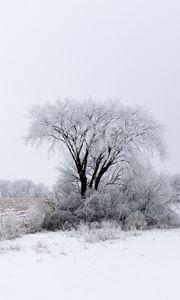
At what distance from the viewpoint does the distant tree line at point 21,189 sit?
121 metres

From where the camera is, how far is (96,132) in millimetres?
23641

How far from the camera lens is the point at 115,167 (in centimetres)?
2573

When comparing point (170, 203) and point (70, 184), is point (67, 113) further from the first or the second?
point (170, 203)

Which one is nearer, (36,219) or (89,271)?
(89,271)

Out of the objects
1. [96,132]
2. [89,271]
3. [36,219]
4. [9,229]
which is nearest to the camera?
[89,271]

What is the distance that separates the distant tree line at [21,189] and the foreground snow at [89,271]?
10769cm

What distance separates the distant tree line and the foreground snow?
108 m

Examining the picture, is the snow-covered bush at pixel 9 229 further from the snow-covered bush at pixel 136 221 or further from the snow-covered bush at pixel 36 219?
the snow-covered bush at pixel 136 221

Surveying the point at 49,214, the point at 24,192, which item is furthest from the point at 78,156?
the point at 24,192

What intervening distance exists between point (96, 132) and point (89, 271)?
53.2 feet

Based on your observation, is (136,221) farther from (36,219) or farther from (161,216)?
(36,219)

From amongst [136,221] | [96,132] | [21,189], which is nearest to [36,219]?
[136,221]

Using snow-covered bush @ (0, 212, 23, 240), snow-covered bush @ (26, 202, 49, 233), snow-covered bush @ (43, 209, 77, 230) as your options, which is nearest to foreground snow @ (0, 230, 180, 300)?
snow-covered bush @ (0, 212, 23, 240)

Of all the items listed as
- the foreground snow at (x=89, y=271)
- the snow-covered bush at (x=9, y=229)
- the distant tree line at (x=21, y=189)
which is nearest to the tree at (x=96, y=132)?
the snow-covered bush at (x=9, y=229)
